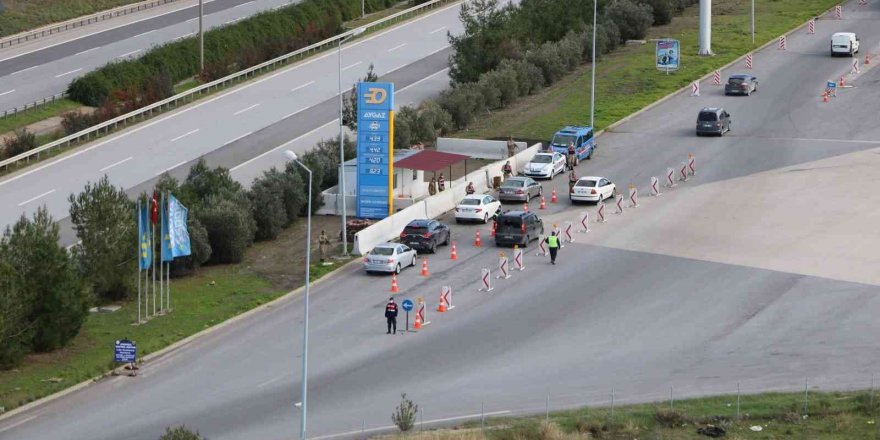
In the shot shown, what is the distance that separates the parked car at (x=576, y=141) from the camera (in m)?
72.2

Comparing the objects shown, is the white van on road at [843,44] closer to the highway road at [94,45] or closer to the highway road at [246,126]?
the highway road at [246,126]

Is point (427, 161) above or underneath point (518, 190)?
above

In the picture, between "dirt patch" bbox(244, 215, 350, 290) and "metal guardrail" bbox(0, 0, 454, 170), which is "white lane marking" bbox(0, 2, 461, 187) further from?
"dirt patch" bbox(244, 215, 350, 290)

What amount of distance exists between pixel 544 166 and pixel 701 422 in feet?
107

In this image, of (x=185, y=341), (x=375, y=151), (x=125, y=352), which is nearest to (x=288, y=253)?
(x=375, y=151)

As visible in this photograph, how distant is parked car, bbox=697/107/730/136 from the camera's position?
7669 centimetres

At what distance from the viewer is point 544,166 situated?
69562 mm

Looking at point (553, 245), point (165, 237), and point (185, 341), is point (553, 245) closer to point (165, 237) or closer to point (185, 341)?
point (165, 237)

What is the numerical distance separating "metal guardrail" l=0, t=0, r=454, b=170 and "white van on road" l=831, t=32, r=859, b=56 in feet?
93.9

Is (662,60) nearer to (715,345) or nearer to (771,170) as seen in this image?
(771,170)

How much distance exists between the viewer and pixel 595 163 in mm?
72375

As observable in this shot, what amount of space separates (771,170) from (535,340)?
26.9 metres

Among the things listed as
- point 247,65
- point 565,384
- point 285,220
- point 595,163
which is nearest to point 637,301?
point 565,384

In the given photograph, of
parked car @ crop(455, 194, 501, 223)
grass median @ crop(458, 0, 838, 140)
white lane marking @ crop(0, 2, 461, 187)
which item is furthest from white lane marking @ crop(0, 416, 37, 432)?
grass median @ crop(458, 0, 838, 140)
